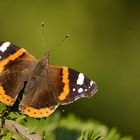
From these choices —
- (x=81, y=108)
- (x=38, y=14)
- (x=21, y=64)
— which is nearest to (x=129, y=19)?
(x=38, y=14)

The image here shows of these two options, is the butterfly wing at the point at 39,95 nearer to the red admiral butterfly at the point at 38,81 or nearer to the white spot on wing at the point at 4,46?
the red admiral butterfly at the point at 38,81

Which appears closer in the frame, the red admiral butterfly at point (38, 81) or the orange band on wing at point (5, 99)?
the orange band on wing at point (5, 99)

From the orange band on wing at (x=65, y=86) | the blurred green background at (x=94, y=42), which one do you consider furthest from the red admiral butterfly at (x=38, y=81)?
the blurred green background at (x=94, y=42)

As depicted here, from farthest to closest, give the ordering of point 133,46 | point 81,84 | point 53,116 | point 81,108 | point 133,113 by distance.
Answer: point 133,46
point 133,113
point 81,108
point 81,84
point 53,116

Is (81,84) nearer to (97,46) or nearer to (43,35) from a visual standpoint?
(43,35)

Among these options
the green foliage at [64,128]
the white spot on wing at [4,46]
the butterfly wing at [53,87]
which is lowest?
the green foliage at [64,128]

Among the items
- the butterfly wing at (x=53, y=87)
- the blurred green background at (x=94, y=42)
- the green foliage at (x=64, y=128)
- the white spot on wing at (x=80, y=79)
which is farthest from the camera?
the blurred green background at (x=94, y=42)

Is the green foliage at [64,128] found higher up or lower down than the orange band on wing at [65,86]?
lower down
